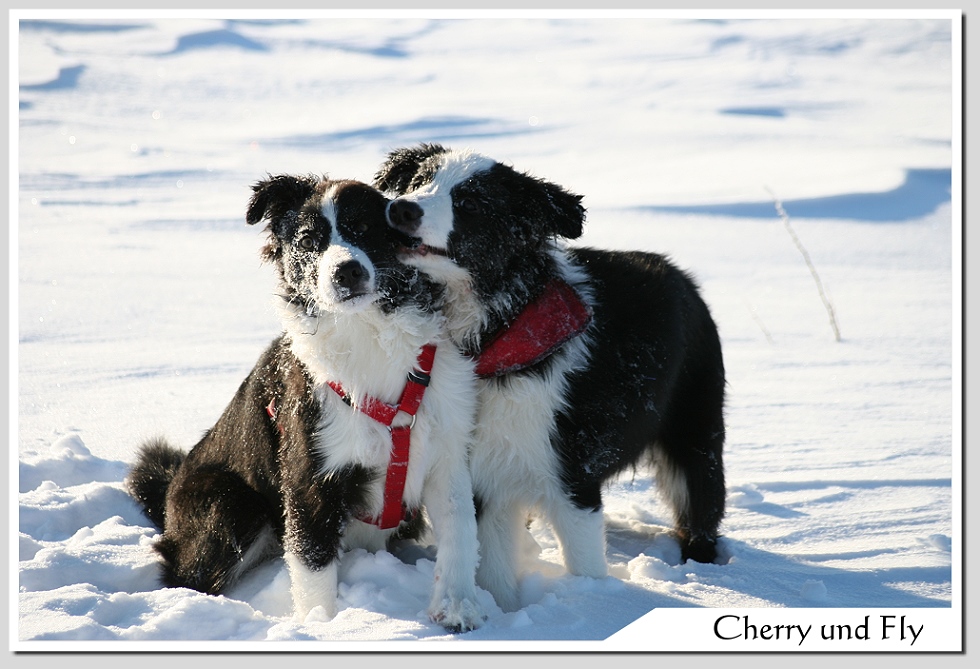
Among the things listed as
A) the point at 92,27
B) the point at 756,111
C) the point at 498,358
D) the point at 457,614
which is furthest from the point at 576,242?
the point at 92,27

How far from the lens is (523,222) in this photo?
362cm

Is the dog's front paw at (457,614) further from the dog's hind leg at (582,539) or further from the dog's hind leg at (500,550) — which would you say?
the dog's hind leg at (582,539)

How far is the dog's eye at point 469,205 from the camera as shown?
3.50m

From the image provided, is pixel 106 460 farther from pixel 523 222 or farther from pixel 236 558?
pixel 523 222

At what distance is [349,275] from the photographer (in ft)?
10.1

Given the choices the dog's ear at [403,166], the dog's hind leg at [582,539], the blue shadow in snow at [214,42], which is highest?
the blue shadow in snow at [214,42]

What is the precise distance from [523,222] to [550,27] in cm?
890

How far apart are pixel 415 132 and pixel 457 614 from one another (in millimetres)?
9526

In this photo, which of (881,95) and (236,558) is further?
(881,95)

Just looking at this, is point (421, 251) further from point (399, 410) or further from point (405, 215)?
point (399, 410)

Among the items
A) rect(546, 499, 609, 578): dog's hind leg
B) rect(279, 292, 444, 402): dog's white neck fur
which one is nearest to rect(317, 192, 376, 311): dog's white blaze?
rect(279, 292, 444, 402): dog's white neck fur

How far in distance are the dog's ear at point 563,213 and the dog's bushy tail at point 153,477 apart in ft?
6.81

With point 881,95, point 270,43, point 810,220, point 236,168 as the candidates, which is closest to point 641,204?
point 810,220

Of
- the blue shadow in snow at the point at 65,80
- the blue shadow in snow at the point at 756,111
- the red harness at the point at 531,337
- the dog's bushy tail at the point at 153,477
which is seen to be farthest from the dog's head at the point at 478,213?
the blue shadow in snow at the point at 756,111
